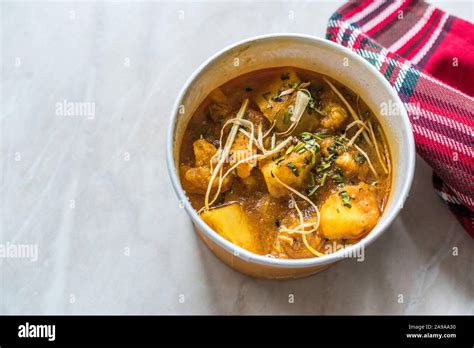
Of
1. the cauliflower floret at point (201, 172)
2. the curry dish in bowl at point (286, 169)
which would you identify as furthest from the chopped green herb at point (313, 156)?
the cauliflower floret at point (201, 172)

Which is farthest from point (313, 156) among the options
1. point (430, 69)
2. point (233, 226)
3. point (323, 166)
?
point (430, 69)

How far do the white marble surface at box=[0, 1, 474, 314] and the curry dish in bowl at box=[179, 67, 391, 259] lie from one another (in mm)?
209

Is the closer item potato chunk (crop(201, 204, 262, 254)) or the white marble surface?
potato chunk (crop(201, 204, 262, 254))

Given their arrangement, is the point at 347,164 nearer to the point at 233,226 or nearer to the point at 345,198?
the point at 345,198

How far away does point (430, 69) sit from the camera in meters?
1.39

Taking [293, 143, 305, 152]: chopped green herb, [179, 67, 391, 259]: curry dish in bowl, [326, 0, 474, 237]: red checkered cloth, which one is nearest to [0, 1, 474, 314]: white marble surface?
[326, 0, 474, 237]: red checkered cloth

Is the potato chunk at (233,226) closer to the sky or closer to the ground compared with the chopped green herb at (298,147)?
closer to the ground

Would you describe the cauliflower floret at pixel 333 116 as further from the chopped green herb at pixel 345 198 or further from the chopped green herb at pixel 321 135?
the chopped green herb at pixel 345 198

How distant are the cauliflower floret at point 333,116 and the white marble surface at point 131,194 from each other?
29cm

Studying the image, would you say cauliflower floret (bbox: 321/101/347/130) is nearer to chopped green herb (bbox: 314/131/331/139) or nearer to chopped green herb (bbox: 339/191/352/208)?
chopped green herb (bbox: 314/131/331/139)

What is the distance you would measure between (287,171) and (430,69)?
474 mm

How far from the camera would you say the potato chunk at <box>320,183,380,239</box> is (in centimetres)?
114

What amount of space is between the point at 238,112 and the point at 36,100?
1.72 ft

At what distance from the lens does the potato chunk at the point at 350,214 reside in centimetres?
114
